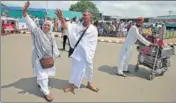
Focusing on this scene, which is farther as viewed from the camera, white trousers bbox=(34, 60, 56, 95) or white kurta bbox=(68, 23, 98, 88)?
white kurta bbox=(68, 23, 98, 88)

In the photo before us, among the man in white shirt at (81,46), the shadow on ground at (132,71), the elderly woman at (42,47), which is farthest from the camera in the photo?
the shadow on ground at (132,71)

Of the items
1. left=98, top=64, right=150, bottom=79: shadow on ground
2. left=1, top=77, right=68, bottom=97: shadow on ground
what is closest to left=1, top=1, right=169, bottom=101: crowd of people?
left=1, top=77, right=68, bottom=97: shadow on ground

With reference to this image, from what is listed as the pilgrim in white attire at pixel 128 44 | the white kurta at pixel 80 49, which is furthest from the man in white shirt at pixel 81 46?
the pilgrim in white attire at pixel 128 44

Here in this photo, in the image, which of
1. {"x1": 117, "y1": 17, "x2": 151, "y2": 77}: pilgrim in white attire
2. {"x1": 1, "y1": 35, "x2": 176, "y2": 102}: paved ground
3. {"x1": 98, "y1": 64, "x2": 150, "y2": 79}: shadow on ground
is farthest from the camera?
{"x1": 98, "y1": 64, "x2": 150, "y2": 79}: shadow on ground

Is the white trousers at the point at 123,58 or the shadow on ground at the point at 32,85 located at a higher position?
the white trousers at the point at 123,58

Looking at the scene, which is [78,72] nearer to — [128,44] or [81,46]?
[81,46]

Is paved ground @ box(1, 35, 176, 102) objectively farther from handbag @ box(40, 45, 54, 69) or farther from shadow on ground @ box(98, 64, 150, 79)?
handbag @ box(40, 45, 54, 69)

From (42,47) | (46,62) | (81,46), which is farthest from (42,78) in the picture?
(81,46)

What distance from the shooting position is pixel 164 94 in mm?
5898

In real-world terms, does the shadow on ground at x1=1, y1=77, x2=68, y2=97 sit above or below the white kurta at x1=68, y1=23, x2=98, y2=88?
below

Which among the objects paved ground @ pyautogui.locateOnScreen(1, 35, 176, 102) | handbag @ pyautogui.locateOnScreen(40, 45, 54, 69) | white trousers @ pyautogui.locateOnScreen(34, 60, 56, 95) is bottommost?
paved ground @ pyautogui.locateOnScreen(1, 35, 176, 102)

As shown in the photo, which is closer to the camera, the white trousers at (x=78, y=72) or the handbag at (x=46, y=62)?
the handbag at (x=46, y=62)

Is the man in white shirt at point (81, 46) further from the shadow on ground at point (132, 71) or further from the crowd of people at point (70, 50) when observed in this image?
the shadow on ground at point (132, 71)

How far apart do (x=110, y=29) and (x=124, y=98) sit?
1952 centimetres
